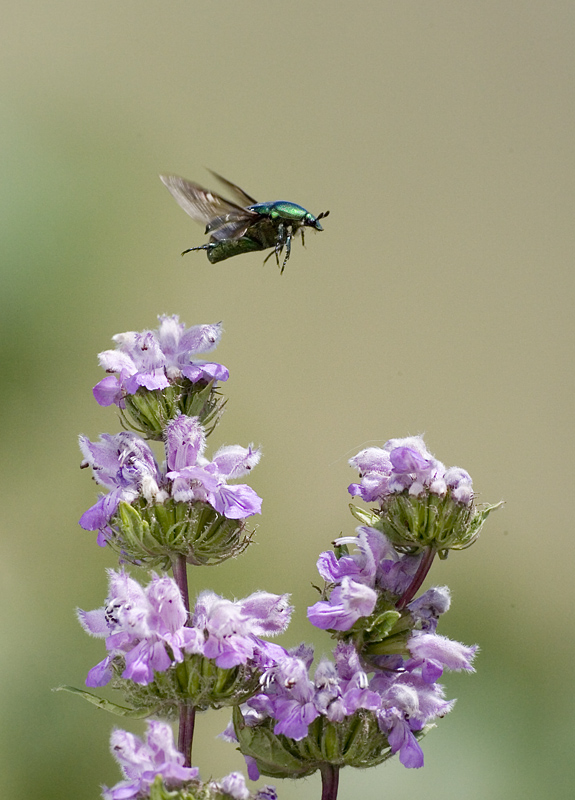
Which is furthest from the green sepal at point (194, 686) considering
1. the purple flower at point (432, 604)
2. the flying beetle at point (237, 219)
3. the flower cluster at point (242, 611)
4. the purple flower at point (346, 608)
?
the flying beetle at point (237, 219)

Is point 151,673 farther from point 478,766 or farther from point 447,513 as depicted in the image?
point 478,766

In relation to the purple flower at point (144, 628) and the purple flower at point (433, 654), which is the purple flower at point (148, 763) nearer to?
the purple flower at point (144, 628)

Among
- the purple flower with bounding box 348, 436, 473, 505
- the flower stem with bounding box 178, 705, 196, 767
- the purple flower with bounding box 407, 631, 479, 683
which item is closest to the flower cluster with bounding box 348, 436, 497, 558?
the purple flower with bounding box 348, 436, 473, 505

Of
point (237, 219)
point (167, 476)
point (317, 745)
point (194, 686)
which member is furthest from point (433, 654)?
point (237, 219)

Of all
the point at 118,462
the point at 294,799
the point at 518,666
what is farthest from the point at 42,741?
the point at 118,462

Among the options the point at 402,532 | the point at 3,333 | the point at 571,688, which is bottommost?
the point at 571,688

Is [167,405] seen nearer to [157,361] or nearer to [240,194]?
[157,361]
